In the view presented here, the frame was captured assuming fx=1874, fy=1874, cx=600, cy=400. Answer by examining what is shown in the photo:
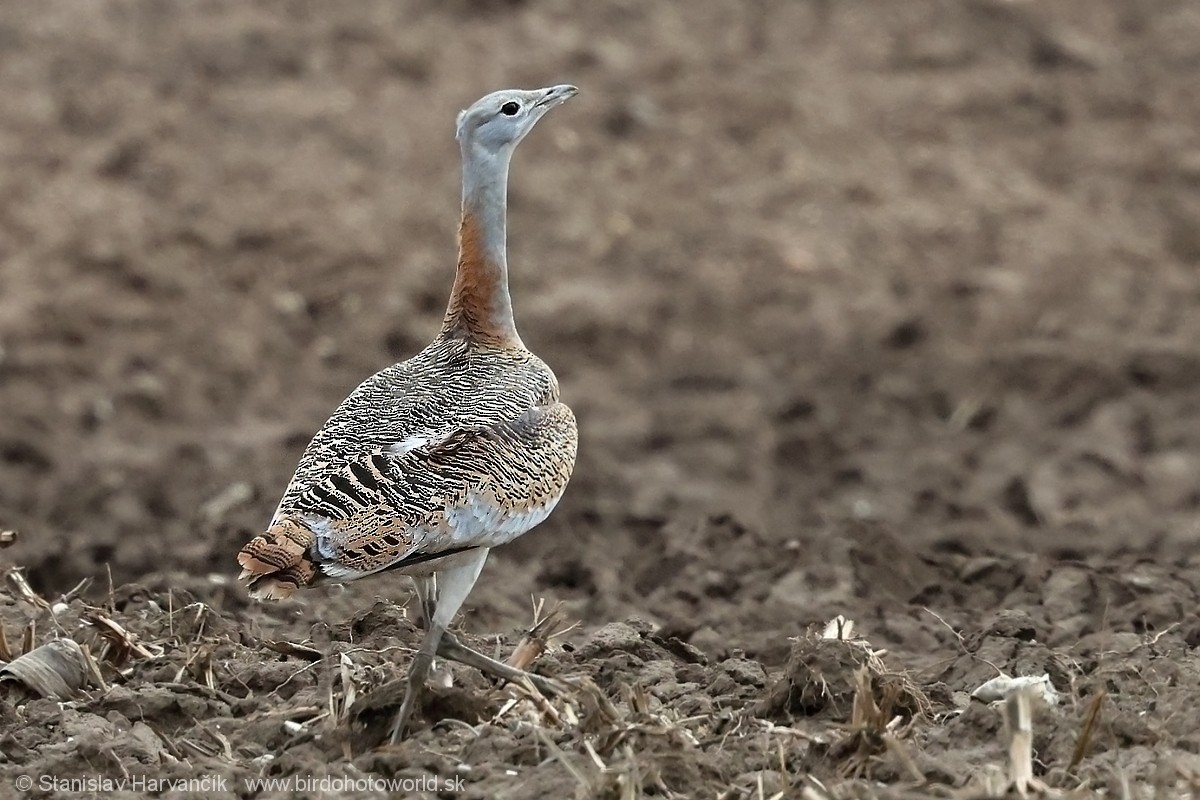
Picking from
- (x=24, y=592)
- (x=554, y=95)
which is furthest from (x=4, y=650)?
(x=554, y=95)

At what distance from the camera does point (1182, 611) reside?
739cm

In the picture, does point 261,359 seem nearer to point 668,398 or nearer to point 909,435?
point 668,398

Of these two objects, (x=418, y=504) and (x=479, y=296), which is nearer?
(x=418, y=504)

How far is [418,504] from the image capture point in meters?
5.42

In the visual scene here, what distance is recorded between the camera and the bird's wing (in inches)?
199

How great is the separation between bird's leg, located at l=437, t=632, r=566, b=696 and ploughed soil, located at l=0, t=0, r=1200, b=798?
0.36 ft

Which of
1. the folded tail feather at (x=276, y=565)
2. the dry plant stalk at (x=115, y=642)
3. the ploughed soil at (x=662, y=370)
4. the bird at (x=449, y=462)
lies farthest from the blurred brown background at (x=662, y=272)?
the folded tail feather at (x=276, y=565)

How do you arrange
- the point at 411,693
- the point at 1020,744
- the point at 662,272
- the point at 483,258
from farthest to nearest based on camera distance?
the point at 662,272 → the point at 483,258 → the point at 411,693 → the point at 1020,744

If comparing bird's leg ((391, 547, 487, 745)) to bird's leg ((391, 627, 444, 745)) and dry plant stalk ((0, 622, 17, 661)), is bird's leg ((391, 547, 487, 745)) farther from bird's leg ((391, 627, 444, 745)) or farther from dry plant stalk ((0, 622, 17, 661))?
dry plant stalk ((0, 622, 17, 661))

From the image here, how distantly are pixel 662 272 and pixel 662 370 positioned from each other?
114 cm

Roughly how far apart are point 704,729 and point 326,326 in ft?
21.6

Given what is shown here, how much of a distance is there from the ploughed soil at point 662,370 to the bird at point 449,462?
16.2 inches

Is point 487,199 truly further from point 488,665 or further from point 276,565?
point 276,565

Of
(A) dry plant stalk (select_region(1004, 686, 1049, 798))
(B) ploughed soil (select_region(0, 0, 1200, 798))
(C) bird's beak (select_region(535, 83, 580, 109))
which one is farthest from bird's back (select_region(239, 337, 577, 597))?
(A) dry plant stalk (select_region(1004, 686, 1049, 798))
